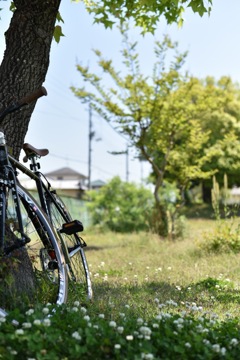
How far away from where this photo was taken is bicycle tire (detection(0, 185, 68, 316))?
3.71 meters

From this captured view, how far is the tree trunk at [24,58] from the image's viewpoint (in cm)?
462

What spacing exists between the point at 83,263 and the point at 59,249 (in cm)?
110

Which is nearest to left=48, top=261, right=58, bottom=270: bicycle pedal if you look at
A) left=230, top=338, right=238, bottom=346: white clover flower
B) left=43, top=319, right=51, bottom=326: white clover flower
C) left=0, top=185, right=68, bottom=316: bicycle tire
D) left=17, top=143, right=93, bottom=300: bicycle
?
left=0, top=185, right=68, bottom=316: bicycle tire

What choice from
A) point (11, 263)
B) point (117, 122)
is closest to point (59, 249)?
point (11, 263)

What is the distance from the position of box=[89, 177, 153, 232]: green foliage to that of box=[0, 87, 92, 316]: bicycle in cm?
1501

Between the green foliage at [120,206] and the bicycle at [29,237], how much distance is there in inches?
591

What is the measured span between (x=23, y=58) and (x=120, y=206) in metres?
15.9

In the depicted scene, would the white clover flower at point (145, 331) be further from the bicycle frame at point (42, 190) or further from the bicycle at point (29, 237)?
the bicycle frame at point (42, 190)

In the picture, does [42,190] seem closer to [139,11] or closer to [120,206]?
[139,11]

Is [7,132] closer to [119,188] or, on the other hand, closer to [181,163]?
[181,163]

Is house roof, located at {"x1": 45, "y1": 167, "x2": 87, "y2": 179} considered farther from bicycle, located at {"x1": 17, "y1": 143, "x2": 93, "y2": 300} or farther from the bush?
bicycle, located at {"x1": 17, "y1": 143, "x2": 93, "y2": 300}

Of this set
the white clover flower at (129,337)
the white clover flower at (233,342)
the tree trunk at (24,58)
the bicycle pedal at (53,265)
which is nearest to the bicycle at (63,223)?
the tree trunk at (24,58)

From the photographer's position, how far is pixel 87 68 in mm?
15602

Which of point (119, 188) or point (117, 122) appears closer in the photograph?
point (117, 122)
